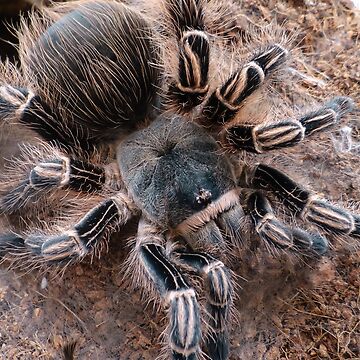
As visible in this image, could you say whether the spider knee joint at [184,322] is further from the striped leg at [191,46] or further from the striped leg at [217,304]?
the striped leg at [191,46]

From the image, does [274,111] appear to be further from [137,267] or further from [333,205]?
[137,267]

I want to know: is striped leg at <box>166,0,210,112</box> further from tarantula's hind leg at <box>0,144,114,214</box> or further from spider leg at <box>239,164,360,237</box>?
tarantula's hind leg at <box>0,144,114,214</box>

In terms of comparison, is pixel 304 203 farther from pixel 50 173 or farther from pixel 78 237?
pixel 50 173

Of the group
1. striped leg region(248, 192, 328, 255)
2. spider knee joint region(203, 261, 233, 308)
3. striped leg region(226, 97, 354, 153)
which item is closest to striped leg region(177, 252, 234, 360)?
spider knee joint region(203, 261, 233, 308)

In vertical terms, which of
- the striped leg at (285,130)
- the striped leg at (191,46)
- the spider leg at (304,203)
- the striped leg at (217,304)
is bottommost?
the striped leg at (217,304)

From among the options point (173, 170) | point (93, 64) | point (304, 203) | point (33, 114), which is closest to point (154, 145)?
point (173, 170)

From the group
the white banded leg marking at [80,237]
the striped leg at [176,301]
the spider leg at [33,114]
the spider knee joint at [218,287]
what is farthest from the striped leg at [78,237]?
the spider knee joint at [218,287]

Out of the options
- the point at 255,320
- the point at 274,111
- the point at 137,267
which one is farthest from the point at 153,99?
the point at 255,320
